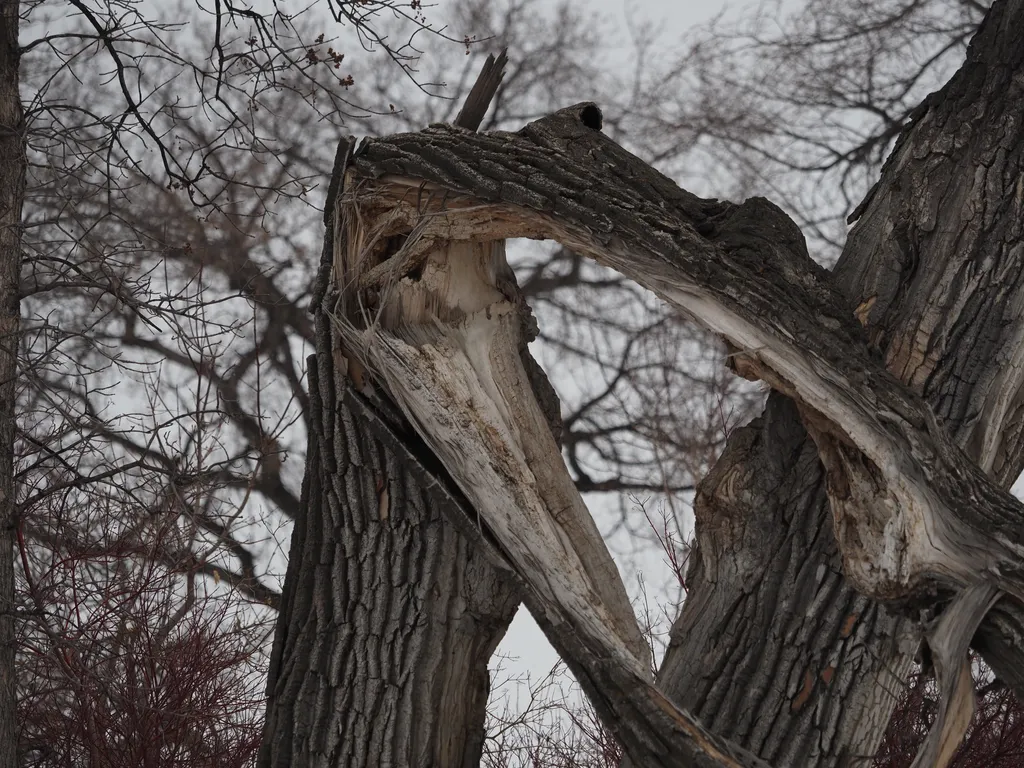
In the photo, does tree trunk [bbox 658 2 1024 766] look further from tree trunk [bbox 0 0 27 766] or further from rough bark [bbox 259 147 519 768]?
tree trunk [bbox 0 0 27 766]

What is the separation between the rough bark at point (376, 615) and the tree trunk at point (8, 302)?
920 millimetres

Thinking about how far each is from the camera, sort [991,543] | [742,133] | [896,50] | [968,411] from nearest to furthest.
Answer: [991,543], [968,411], [896,50], [742,133]

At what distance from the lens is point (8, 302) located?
3.72m

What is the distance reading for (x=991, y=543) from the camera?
269cm

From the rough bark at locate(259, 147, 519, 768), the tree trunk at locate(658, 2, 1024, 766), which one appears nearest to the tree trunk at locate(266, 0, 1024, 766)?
the tree trunk at locate(658, 2, 1024, 766)

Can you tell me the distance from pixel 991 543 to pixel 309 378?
2070mm

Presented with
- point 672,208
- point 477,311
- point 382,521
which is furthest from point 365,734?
point 672,208

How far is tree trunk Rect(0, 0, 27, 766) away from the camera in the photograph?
363 cm

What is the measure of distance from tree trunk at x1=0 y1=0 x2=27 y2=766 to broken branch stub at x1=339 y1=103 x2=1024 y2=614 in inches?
48.6

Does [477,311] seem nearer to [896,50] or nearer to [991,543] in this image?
[991,543]

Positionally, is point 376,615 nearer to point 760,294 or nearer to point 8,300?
point 760,294

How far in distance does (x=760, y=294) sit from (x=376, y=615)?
1.54 m

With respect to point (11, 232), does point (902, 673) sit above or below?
below

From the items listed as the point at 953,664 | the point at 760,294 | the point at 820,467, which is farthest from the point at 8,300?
the point at 953,664
